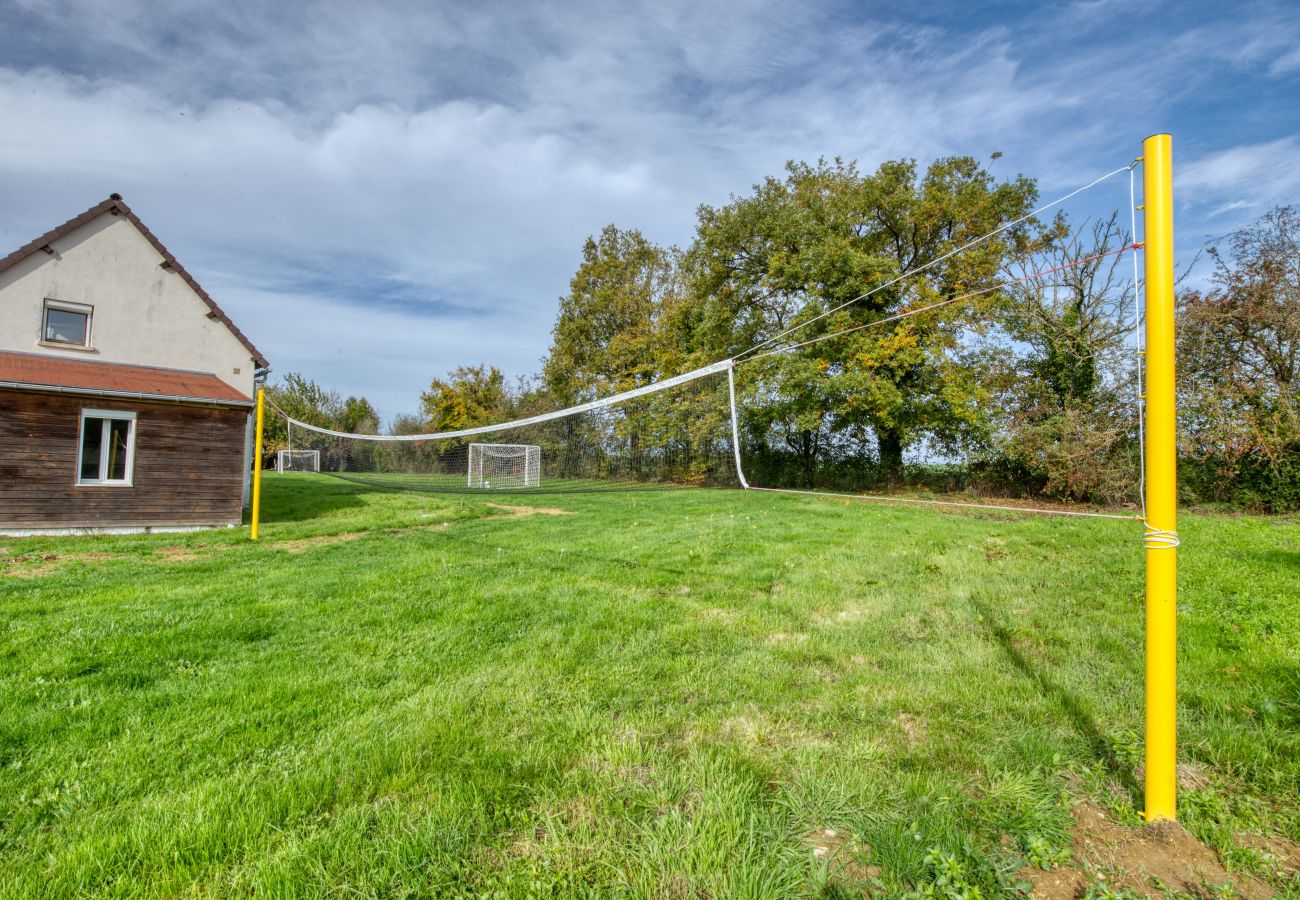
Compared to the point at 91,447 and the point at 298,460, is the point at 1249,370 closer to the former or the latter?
the point at 91,447

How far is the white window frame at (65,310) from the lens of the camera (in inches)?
505

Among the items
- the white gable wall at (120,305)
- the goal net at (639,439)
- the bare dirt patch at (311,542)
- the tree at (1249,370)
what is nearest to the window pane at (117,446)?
the white gable wall at (120,305)

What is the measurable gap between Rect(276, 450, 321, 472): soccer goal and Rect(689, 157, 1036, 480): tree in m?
28.2

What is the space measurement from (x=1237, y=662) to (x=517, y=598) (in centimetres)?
512

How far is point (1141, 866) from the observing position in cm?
194

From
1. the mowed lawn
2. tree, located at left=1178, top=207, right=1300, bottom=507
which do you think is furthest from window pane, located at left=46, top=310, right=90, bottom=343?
tree, located at left=1178, top=207, right=1300, bottom=507

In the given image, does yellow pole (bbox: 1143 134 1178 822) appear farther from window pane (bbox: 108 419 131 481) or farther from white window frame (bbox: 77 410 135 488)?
window pane (bbox: 108 419 131 481)

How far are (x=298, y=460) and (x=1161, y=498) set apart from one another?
48.3 metres

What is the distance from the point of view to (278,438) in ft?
137

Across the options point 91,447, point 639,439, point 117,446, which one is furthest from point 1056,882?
point 91,447

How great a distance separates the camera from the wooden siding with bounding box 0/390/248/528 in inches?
422

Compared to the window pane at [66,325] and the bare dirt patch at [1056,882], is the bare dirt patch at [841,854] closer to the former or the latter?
→ the bare dirt patch at [1056,882]

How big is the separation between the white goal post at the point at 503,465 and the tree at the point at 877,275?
8389mm

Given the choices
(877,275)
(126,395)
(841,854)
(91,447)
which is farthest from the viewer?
(877,275)
